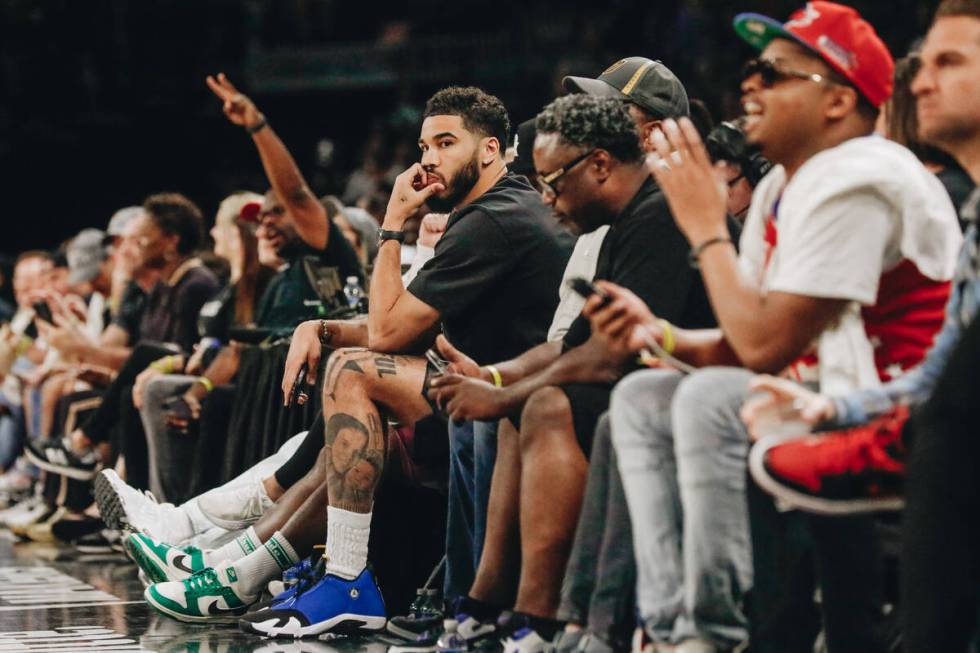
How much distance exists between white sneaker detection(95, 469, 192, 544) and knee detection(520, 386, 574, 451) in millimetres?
1891

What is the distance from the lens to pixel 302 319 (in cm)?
533

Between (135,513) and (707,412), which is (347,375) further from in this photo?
(707,412)

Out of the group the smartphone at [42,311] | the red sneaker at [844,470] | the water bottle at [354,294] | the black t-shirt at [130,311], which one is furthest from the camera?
the black t-shirt at [130,311]

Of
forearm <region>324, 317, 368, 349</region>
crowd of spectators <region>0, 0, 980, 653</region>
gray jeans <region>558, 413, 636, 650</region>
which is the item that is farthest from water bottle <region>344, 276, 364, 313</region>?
gray jeans <region>558, 413, 636, 650</region>

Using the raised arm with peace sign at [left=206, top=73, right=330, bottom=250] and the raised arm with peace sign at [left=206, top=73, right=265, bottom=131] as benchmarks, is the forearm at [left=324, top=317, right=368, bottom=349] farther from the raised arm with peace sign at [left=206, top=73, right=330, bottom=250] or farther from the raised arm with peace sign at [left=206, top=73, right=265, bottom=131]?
the raised arm with peace sign at [left=206, top=73, right=265, bottom=131]

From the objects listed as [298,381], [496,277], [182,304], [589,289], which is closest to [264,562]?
[298,381]

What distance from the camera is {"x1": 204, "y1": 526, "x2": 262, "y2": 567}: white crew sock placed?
4.28 m

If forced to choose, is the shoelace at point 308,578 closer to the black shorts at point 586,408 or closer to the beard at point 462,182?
the beard at point 462,182

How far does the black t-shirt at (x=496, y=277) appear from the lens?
3.86 m

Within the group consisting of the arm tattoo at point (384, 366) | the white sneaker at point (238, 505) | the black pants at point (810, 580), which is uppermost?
the arm tattoo at point (384, 366)

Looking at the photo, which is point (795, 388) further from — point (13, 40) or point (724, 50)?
point (13, 40)

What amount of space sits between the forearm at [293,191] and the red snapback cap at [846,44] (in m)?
2.65

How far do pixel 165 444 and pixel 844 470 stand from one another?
12.5 ft

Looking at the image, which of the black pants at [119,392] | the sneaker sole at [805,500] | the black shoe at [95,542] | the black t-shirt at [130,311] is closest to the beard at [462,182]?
the sneaker sole at [805,500]
